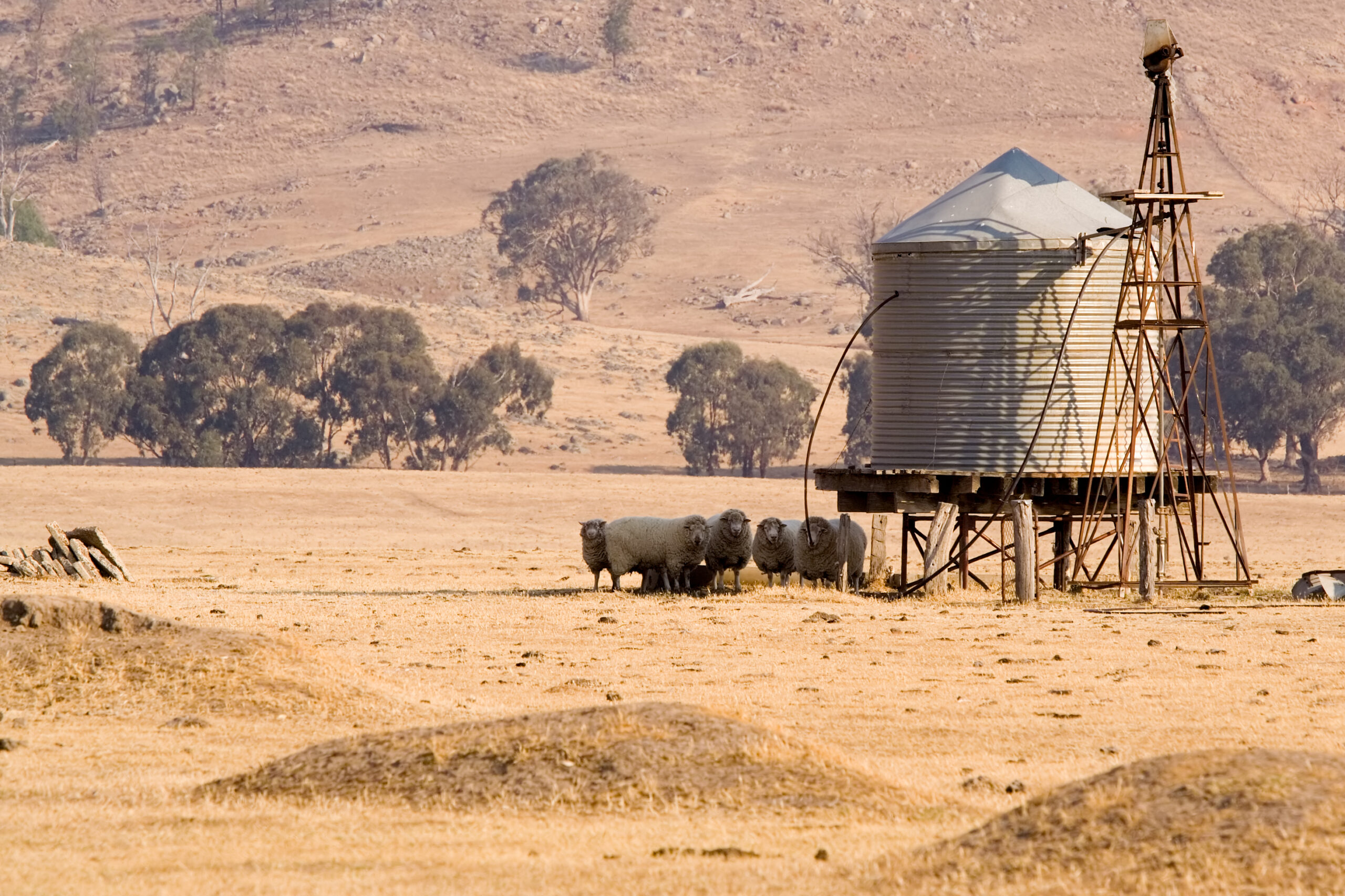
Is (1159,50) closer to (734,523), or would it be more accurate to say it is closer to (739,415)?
(734,523)

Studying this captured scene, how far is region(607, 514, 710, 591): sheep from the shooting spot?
29750 millimetres

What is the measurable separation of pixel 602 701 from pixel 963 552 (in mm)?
15030

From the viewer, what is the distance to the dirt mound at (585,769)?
12.7 m

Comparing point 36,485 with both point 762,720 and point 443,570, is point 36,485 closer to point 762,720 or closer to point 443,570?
point 443,570

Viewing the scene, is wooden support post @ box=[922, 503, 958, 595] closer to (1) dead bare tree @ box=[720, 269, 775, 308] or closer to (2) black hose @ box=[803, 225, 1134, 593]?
(2) black hose @ box=[803, 225, 1134, 593]

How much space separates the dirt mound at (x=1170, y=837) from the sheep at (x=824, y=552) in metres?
19.9

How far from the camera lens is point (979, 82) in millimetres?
165625

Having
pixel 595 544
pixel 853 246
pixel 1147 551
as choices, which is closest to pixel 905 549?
pixel 1147 551

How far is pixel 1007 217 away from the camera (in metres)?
31.3

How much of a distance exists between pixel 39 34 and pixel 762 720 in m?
177

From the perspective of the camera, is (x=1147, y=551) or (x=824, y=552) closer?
(x=1147, y=551)

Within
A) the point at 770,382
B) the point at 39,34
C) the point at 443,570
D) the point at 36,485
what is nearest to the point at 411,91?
the point at 39,34

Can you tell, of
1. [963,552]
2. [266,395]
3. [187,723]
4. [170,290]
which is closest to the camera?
[187,723]

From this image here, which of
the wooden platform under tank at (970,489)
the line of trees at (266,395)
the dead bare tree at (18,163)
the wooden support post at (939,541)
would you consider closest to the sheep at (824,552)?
the wooden platform under tank at (970,489)
